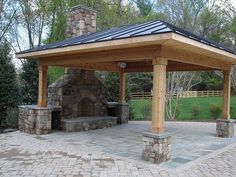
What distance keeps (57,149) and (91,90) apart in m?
4.01

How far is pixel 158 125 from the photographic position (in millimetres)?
6379

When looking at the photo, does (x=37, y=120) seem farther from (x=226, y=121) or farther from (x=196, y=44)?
(x=226, y=121)

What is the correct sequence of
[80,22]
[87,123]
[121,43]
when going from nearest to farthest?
1. [121,43]
2. [87,123]
3. [80,22]

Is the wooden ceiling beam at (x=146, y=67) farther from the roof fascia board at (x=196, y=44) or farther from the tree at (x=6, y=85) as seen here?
the tree at (x=6, y=85)

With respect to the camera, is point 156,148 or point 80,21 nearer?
point 156,148

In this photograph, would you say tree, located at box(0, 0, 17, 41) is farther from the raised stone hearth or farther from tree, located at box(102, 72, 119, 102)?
the raised stone hearth

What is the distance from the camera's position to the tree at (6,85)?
1167 cm

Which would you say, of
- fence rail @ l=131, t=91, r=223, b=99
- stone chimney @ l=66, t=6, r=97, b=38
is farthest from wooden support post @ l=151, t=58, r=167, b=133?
fence rail @ l=131, t=91, r=223, b=99

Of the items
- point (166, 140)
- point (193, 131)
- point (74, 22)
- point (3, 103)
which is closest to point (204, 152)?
point (166, 140)

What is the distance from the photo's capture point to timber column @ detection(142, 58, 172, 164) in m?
6.29

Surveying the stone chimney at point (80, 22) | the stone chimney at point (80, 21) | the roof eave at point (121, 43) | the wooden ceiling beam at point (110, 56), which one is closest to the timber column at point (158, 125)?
the wooden ceiling beam at point (110, 56)

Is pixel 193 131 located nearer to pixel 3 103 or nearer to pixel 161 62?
pixel 161 62

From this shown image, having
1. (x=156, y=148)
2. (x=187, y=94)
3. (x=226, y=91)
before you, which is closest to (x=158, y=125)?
(x=156, y=148)

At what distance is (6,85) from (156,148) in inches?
303
